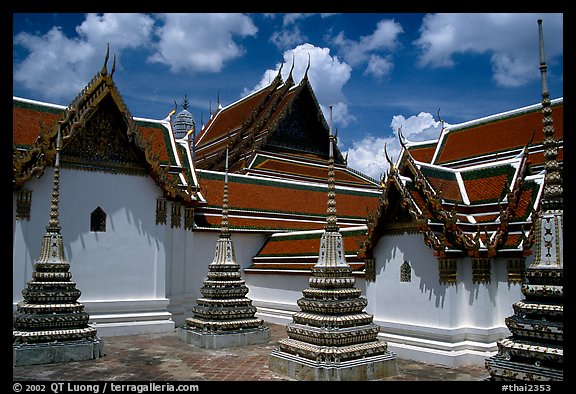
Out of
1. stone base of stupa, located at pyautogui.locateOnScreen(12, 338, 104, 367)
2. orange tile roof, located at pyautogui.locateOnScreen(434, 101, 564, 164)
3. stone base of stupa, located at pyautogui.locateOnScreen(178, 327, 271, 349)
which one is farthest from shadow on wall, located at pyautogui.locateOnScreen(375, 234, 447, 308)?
orange tile roof, located at pyautogui.locateOnScreen(434, 101, 564, 164)

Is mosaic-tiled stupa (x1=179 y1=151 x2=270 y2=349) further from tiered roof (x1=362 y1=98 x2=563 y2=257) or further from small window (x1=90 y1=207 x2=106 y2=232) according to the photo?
small window (x1=90 y1=207 x2=106 y2=232)

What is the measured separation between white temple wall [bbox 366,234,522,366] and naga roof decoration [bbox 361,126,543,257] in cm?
36

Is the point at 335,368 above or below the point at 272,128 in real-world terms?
below

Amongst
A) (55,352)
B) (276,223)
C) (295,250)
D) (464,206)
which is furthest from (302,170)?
(55,352)

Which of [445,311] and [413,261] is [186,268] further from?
[445,311]

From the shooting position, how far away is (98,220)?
1239 cm

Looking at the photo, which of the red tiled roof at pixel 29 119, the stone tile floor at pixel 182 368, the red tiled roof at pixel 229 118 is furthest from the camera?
the red tiled roof at pixel 229 118

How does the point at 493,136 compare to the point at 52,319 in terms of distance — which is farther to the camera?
the point at 493,136

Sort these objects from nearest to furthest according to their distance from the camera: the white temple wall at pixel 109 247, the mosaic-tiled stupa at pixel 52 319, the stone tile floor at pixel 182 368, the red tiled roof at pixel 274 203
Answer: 1. the stone tile floor at pixel 182 368
2. the mosaic-tiled stupa at pixel 52 319
3. the white temple wall at pixel 109 247
4. the red tiled roof at pixel 274 203

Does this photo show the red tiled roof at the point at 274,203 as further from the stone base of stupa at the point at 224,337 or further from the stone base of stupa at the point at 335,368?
the stone base of stupa at the point at 335,368

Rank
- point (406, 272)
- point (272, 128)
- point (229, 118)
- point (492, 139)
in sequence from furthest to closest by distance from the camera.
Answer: point (229, 118)
point (272, 128)
point (492, 139)
point (406, 272)

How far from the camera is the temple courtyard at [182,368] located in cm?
775

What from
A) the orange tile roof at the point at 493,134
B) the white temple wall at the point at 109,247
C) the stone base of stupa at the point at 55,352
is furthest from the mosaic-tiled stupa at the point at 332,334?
the orange tile roof at the point at 493,134

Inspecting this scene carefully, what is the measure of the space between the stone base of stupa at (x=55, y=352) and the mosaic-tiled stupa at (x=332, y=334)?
3.28 meters
